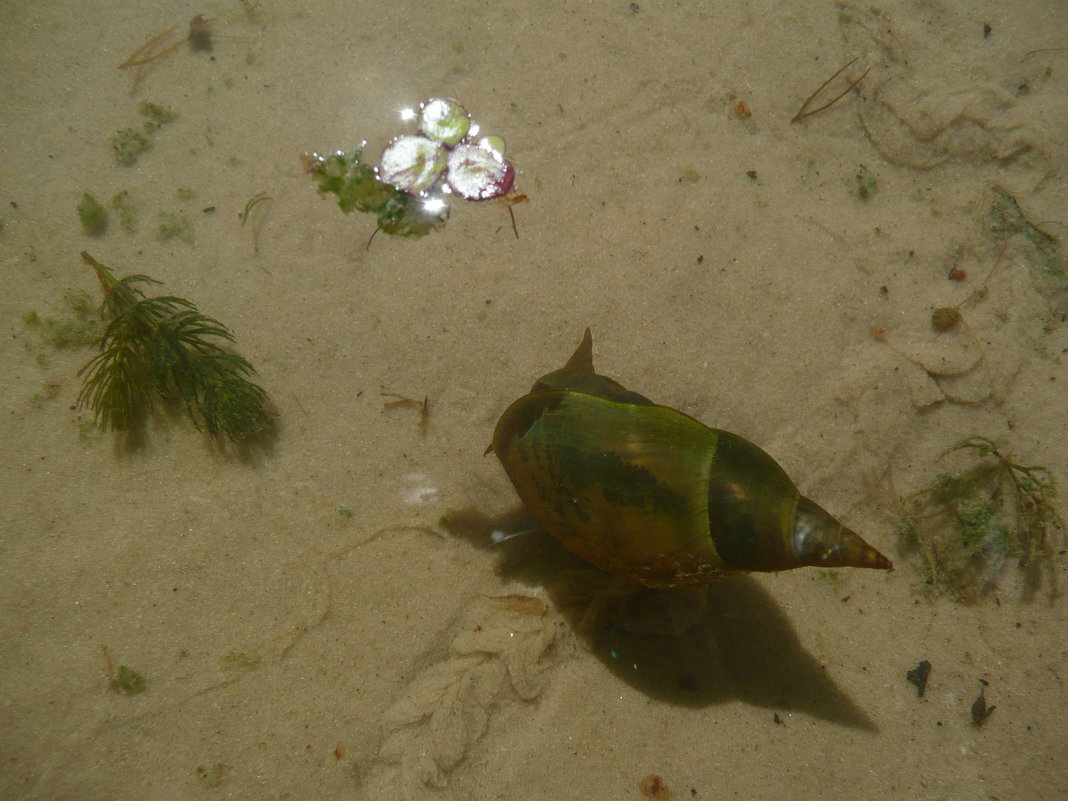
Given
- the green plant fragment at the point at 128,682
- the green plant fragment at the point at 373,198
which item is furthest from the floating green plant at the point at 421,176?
the green plant fragment at the point at 128,682

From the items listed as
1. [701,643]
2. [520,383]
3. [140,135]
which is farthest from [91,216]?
[701,643]

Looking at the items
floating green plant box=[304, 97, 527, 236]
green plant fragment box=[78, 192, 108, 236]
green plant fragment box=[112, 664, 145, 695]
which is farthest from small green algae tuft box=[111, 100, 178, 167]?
green plant fragment box=[112, 664, 145, 695]

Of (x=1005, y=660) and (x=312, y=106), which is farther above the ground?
(x=312, y=106)

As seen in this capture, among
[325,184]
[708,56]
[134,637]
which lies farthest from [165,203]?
[708,56]

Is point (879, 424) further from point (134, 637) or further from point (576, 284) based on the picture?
point (134, 637)

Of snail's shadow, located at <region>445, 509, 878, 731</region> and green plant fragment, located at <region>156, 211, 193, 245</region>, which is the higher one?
green plant fragment, located at <region>156, 211, 193, 245</region>

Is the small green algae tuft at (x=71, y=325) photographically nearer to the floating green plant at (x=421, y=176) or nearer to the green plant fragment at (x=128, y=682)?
the floating green plant at (x=421, y=176)

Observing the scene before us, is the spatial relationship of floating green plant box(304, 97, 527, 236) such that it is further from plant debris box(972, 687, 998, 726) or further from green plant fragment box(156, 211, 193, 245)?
plant debris box(972, 687, 998, 726)

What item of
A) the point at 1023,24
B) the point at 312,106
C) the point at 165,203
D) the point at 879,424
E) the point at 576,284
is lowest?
the point at 879,424
